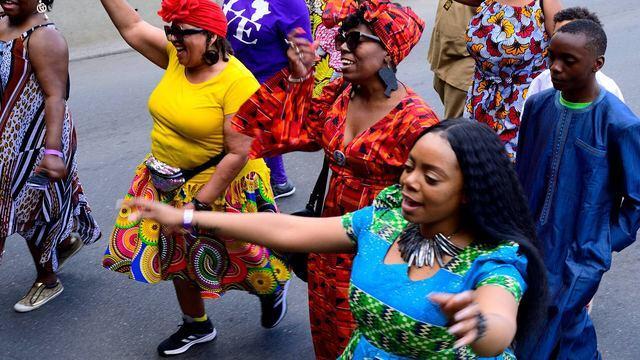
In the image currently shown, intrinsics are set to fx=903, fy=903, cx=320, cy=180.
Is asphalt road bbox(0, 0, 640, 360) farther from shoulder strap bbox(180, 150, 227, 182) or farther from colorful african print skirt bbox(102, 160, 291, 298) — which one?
shoulder strap bbox(180, 150, 227, 182)

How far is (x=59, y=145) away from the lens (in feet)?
15.2

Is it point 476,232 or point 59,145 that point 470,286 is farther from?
point 59,145

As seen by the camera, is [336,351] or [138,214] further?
[336,351]

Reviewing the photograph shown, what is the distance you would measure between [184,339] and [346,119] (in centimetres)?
168

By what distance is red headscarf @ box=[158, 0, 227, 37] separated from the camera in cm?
404

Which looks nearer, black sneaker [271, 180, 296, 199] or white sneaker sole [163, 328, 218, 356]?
white sneaker sole [163, 328, 218, 356]

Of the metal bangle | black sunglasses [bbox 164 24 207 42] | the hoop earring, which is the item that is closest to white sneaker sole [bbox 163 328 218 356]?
the metal bangle

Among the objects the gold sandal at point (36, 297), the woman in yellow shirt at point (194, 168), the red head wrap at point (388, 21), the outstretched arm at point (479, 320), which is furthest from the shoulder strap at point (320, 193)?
the gold sandal at point (36, 297)

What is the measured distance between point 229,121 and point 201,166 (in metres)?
0.28

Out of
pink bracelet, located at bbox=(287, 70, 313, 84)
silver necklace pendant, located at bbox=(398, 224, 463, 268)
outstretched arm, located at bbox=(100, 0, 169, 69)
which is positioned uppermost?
silver necklace pendant, located at bbox=(398, 224, 463, 268)

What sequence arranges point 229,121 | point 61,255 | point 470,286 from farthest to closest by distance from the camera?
point 61,255 → point 229,121 → point 470,286

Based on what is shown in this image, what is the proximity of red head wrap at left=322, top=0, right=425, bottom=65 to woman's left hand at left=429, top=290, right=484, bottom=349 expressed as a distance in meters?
1.61

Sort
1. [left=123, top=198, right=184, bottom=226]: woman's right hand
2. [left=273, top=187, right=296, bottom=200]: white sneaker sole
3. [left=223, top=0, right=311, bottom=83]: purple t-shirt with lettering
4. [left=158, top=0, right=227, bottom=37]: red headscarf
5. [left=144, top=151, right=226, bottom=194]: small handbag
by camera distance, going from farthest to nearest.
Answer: [left=273, top=187, right=296, bottom=200]: white sneaker sole, [left=223, top=0, right=311, bottom=83]: purple t-shirt with lettering, [left=144, top=151, right=226, bottom=194]: small handbag, [left=158, top=0, right=227, bottom=37]: red headscarf, [left=123, top=198, right=184, bottom=226]: woman's right hand

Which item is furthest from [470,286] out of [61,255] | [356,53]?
[61,255]
